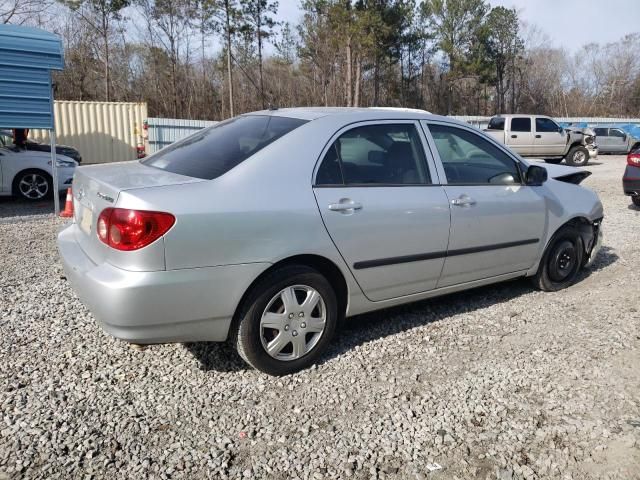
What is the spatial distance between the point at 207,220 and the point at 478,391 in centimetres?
188

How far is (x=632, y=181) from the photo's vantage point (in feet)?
31.2

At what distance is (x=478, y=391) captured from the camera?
3205 millimetres

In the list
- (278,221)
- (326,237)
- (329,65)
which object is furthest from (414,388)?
(329,65)

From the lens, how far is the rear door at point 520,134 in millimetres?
19094

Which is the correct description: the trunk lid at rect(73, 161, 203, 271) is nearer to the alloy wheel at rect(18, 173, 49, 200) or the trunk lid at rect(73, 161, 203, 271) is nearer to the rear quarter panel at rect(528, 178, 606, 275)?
the rear quarter panel at rect(528, 178, 606, 275)

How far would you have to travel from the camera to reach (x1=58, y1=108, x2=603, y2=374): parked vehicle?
9.15ft

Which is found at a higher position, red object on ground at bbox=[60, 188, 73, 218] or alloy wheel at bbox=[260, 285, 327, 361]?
red object on ground at bbox=[60, 188, 73, 218]

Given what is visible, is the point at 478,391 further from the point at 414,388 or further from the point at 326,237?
the point at 326,237

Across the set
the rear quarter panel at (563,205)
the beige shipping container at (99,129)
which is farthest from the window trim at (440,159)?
the beige shipping container at (99,129)

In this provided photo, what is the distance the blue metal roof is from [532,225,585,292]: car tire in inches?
298

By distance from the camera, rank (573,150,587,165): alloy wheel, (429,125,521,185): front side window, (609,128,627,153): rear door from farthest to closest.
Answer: (609,128,627,153): rear door < (573,150,587,165): alloy wheel < (429,125,521,185): front side window

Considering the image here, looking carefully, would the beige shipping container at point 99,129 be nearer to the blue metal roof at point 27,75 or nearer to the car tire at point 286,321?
the blue metal roof at point 27,75

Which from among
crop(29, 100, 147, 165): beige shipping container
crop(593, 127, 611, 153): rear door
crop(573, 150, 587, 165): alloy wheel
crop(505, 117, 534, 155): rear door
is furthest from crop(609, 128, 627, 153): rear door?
crop(29, 100, 147, 165): beige shipping container

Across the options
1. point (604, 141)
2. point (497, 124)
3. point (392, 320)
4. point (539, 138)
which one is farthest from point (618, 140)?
point (392, 320)
